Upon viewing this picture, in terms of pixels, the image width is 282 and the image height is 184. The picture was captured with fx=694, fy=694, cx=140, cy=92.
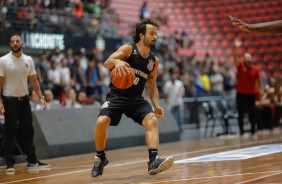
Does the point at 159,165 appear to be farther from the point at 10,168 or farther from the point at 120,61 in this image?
the point at 10,168

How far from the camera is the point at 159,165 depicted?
8672 mm

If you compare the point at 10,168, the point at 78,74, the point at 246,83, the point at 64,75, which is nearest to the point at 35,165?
the point at 10,168

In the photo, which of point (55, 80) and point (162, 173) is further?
point (55, 80)

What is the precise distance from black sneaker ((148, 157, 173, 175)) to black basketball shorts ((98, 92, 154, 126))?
70 cm

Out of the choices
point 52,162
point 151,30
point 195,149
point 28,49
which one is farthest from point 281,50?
point 151,30

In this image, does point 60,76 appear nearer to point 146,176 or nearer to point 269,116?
point 269,116

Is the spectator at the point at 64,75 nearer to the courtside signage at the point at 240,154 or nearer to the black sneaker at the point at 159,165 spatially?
the courtside signage at the point at 240,154

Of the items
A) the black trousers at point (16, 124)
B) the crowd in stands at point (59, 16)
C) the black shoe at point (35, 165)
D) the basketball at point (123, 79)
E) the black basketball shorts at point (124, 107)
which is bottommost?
the black shoe at point (35, 165)

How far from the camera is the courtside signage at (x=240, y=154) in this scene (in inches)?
451

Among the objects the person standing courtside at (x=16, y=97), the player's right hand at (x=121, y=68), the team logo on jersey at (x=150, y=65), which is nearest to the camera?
the player's right hand at (x=121, y=68)

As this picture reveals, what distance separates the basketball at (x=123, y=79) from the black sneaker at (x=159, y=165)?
3.36 feet

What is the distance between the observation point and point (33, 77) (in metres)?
11.3

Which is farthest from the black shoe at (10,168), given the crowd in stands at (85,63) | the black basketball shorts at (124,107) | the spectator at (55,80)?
the spectator at (55,80)

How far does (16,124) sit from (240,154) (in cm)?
394
